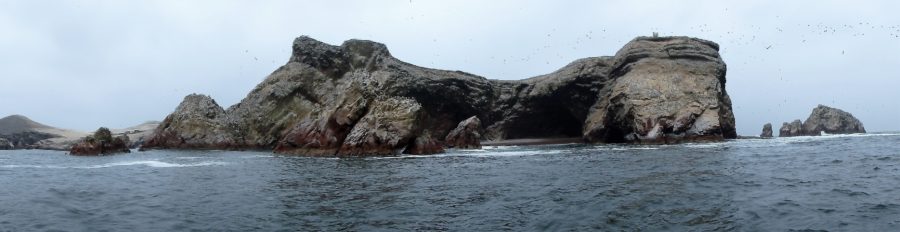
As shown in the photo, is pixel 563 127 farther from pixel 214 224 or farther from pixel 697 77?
pixel 214 224

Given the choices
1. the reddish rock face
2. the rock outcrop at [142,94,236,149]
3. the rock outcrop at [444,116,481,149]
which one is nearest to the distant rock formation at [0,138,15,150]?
the rock outcrop at [142,94,236,149]

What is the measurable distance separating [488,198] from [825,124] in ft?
381

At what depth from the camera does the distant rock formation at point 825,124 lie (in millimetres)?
112500

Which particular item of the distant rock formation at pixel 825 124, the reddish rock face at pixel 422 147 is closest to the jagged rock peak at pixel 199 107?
the reddish rock face at pixel 422 147

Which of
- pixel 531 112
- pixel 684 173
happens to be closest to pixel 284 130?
pixel 531 112

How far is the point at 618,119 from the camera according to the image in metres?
77.2

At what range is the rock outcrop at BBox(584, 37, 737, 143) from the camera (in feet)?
218

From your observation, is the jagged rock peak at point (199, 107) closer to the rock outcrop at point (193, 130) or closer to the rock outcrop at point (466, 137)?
the rock outcrop at point (193, 130)

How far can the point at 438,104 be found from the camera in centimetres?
10381

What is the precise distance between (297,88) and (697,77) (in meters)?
57.7

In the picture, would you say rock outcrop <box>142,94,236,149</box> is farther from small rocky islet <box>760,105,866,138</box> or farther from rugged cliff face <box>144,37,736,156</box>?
small rocky islet <box>760,105,866,138</box>

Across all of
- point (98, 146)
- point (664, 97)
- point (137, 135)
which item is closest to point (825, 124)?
point (664, 97)

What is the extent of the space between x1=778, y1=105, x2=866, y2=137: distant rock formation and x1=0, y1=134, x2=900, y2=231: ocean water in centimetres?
9239

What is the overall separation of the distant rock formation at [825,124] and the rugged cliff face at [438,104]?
4703cm
